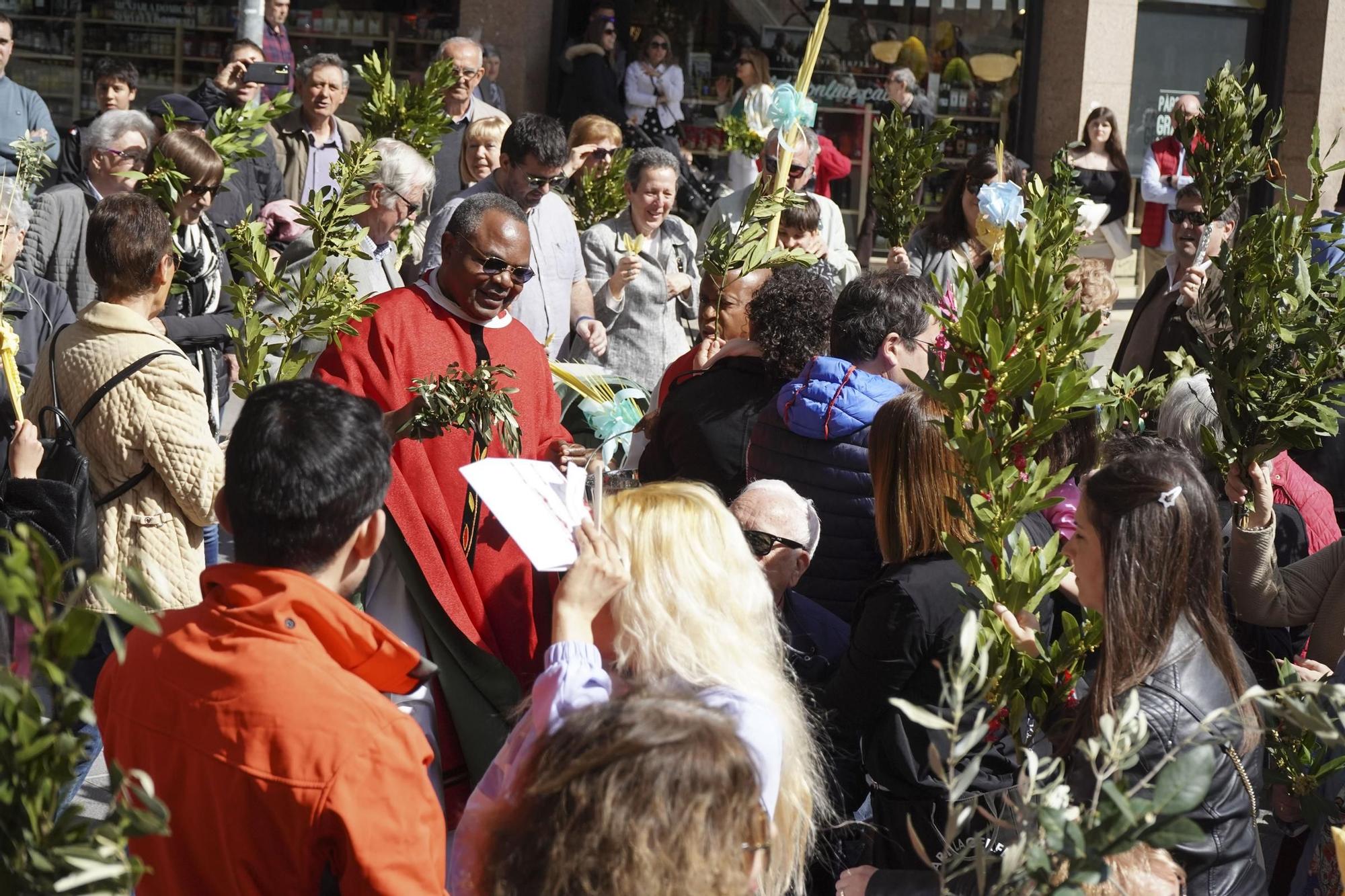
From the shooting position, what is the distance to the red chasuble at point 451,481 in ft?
11.8

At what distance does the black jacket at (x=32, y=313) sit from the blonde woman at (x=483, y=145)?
218 cm

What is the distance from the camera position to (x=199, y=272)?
5.34 meters

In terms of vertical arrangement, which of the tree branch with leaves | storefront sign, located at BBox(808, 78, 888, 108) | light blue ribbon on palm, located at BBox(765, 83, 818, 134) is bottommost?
the tree branch with leaves

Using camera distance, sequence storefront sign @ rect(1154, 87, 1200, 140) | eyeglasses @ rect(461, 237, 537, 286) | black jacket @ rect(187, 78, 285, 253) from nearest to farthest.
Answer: eyeglasses @ rect(461, 237, 537, 286), black jacket @ rect(187, 78, 285, 253), storefront sign @ rect(1154, 87, 1200, 140)

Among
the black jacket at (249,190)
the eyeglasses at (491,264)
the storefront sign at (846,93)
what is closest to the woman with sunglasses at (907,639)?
the eyeglasses at (491,264)

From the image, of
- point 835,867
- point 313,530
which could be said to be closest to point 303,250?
point 835,867

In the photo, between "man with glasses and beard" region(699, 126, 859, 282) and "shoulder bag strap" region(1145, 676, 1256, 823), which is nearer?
"shoulder bag strap" region(1145, 676, 1256, 823)

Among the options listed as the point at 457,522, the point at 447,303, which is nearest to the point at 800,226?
the point at 447,303

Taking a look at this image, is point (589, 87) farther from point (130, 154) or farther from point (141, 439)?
point (141, 439)

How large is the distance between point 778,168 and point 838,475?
2594 millimetres

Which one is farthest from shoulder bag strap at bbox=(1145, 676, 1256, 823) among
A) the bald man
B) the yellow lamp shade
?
the yellow lamp shade

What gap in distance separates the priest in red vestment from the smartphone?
3.93 metres

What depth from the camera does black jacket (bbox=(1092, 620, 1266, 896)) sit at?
253 centimetres

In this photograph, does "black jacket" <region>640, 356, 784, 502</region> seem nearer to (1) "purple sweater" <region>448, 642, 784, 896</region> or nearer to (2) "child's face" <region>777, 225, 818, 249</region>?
(2) "child's face" <region>777, 225, 818, 249</region>
